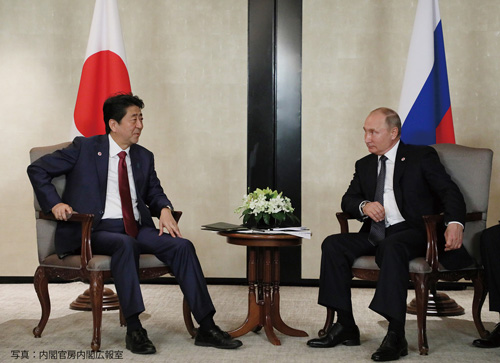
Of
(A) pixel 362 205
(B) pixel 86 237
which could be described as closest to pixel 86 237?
(B) pixel 86 237

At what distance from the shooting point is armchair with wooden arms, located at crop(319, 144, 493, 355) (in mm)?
3506

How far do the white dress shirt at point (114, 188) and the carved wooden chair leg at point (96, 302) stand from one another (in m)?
0.47

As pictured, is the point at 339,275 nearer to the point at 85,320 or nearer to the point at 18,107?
the point at 85,320

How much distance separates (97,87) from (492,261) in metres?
2.91

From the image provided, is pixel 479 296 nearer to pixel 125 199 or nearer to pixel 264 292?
pixel 264 292

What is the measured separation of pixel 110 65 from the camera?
16.0ft

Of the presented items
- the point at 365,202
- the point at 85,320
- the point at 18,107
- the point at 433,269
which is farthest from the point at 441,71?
the point at 18,107

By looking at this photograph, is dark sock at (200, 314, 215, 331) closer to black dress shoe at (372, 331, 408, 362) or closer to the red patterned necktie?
the red patterned necktie

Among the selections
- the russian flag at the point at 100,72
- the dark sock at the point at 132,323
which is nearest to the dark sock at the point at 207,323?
the dark sock at the point at 132,323

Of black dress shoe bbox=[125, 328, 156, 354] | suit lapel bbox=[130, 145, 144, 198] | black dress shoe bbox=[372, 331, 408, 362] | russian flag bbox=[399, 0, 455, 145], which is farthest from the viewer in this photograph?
russian flag bbox=[399, 0, 455, 145]

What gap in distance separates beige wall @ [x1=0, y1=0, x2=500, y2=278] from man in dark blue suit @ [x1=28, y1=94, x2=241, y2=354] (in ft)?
5.24

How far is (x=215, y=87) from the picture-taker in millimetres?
5723

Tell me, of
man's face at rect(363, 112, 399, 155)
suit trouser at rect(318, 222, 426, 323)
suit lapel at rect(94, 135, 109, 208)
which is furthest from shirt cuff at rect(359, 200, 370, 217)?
suit lapel at rect(94, 135, 109, 208)

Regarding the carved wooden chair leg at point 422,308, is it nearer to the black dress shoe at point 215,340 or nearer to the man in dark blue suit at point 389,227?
the man in dark blue suit at point 389,227
